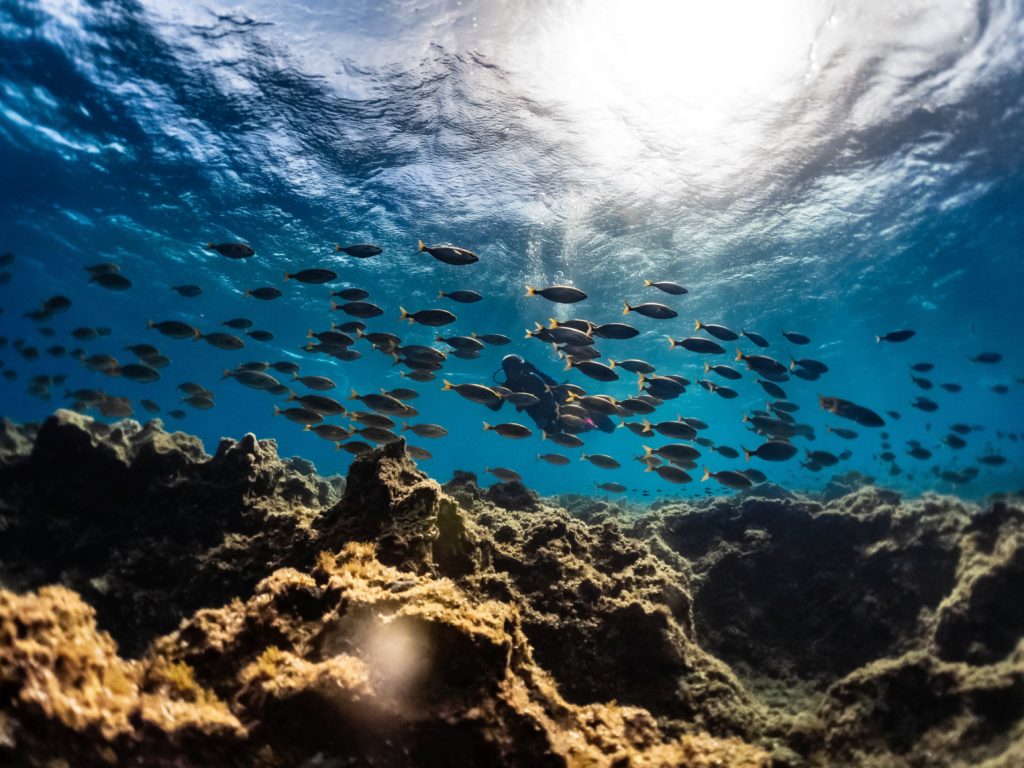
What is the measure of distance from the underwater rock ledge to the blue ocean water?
8.19 m

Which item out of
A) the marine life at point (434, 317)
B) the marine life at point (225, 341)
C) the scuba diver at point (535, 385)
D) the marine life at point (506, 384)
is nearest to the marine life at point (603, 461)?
the marine life at point (506, 384)

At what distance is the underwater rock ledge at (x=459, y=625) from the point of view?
210 cm

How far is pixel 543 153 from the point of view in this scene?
1447 centimetres

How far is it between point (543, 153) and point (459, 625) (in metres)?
14.4

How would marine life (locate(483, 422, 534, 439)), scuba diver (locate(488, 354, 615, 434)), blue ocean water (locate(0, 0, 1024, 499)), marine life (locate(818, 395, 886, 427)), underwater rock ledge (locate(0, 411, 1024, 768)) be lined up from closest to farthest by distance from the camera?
underwater rock ledge (locate(0, 411, 1024, 768)) < marine life (locate(818, 395, 886, 427)) < marine life (locate(483, 422, 534, 439)) < blue ocean water (locate(0, 0, 1024, 499)) < scuba diver (locate(488, 354, 615, 434))

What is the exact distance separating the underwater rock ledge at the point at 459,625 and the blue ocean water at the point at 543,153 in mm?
8194

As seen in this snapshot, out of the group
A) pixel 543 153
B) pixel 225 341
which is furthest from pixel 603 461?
pixel 543 153

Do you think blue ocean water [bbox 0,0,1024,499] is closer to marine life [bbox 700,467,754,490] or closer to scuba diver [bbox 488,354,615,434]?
scuba diver [bbox 488,354,615,434]

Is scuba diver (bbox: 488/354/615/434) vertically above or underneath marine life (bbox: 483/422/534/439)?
above

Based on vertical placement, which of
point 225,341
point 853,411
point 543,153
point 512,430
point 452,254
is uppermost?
point 543,153

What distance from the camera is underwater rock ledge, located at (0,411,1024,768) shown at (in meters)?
2.10

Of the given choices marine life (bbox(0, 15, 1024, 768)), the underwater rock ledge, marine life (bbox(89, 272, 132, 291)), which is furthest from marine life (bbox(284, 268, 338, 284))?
marine life (bbox(89, 272, 132, 291))

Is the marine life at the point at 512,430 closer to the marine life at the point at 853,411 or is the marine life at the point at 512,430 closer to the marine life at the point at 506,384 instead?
the marine life at the point at 506,384

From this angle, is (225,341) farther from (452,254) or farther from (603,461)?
(603,461)
